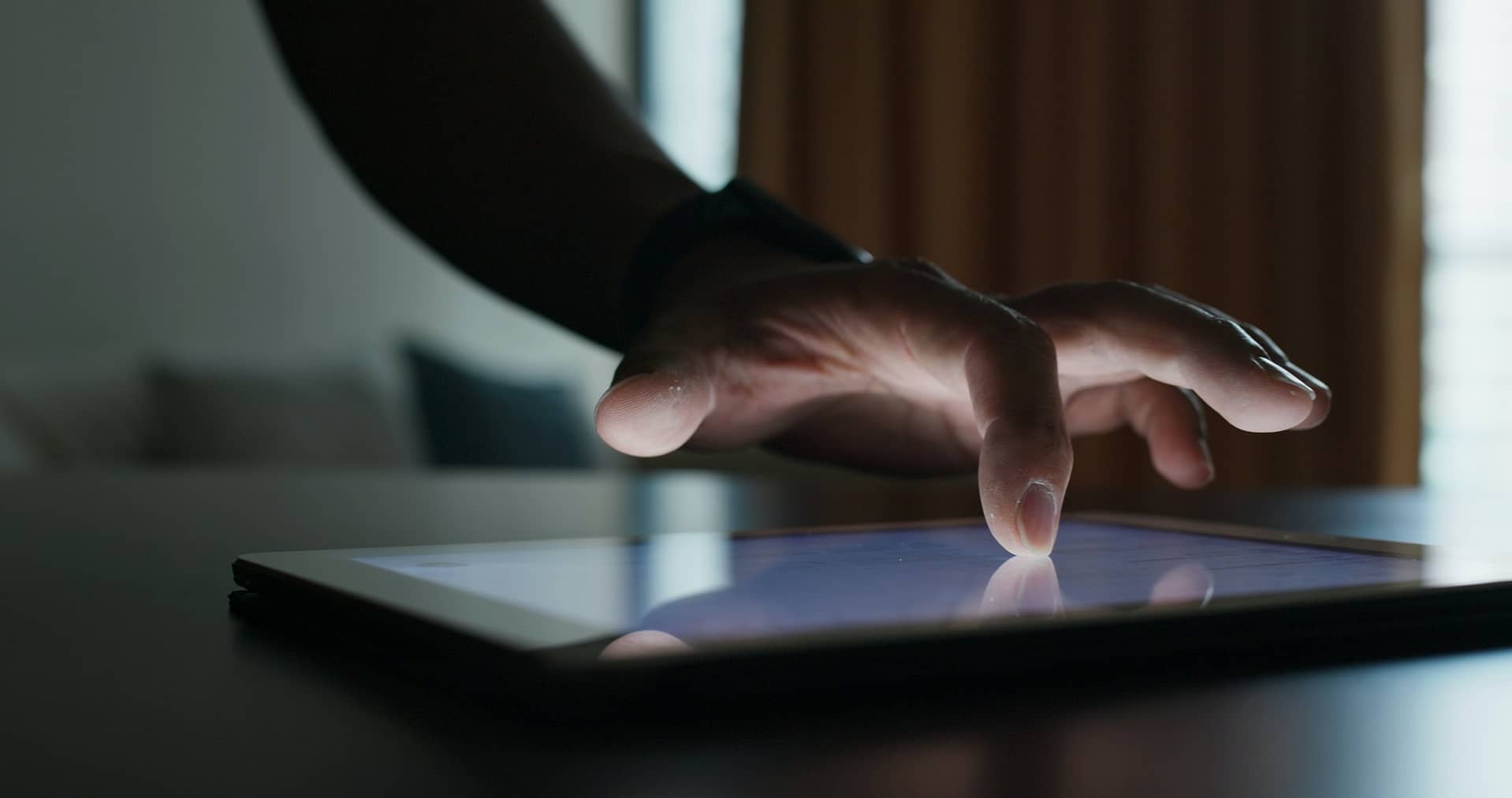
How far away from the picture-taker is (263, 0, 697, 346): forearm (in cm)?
65

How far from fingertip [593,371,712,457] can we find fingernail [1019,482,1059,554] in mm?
123

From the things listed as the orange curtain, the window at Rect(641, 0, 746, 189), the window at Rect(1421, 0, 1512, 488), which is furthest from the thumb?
the window at Rect(641, 0, 746, 189)

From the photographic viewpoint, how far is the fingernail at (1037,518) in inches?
13.3

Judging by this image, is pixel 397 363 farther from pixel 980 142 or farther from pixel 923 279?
pixel 923 279

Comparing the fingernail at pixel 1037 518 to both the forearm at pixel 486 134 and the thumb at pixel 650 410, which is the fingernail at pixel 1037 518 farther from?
the forearm at pixel 486 134

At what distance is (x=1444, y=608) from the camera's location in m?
0.28

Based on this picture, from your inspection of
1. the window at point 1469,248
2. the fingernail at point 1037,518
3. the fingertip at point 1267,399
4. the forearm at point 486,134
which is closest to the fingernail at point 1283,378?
the fingertip at point 1267,399

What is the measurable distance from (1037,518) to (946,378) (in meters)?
0.15

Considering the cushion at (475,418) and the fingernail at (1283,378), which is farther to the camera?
the cushion at (475,418)

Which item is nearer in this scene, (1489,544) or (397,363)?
(1489,544)

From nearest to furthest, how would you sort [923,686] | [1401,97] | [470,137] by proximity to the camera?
[923,686], [470,137], [1401,97]

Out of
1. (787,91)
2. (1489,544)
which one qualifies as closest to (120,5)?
(787,91)

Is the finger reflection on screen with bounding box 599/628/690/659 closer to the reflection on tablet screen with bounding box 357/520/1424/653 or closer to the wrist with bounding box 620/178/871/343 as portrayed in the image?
the reflection on tablet screen with bounding box 357/520/1424/653

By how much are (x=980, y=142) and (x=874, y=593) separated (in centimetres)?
310
